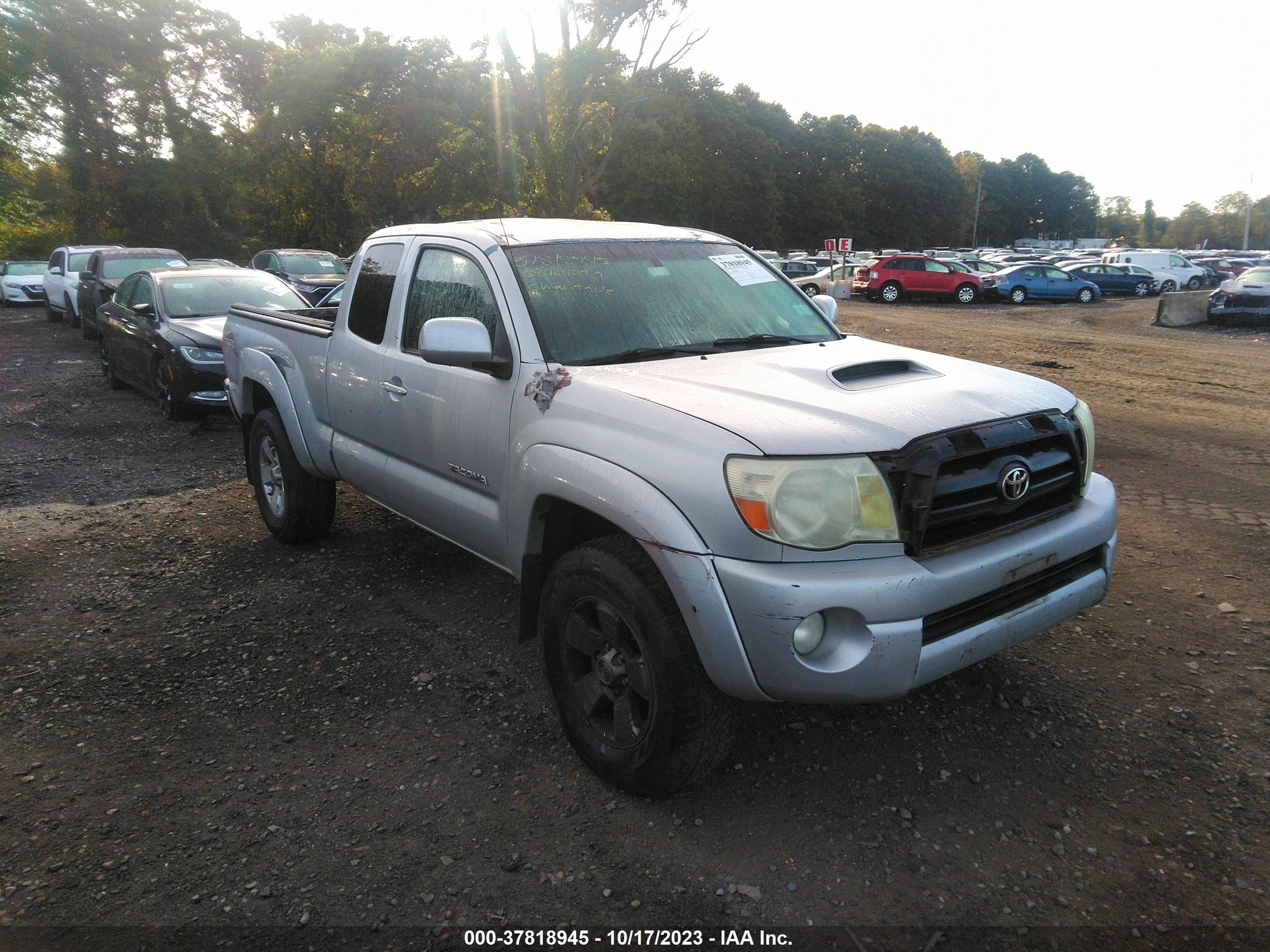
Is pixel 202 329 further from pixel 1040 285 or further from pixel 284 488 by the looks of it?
pixel 1040 285

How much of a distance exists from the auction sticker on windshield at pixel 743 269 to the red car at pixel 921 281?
92.3 feet

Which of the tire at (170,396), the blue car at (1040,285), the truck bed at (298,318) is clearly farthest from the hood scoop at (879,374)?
the blue car at (1040,285)

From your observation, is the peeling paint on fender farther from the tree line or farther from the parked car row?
the tree line

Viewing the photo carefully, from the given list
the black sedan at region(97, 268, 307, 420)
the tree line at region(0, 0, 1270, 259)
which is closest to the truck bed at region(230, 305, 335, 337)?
the black sedan at region(97, 268, 307, 420)

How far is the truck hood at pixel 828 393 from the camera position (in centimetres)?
272

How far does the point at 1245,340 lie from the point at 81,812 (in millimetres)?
21612

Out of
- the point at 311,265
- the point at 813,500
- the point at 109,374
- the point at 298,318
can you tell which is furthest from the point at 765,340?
the point at 311,265

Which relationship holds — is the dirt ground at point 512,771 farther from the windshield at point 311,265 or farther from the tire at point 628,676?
the windshield at point 311,265

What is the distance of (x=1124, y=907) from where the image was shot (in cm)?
257

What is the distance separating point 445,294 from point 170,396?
22.2 ft

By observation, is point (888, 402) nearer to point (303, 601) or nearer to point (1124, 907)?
point (1124, 907)

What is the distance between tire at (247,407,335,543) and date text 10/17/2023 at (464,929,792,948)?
11.2 ft

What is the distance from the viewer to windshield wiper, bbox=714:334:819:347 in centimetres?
375

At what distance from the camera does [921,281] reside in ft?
100
